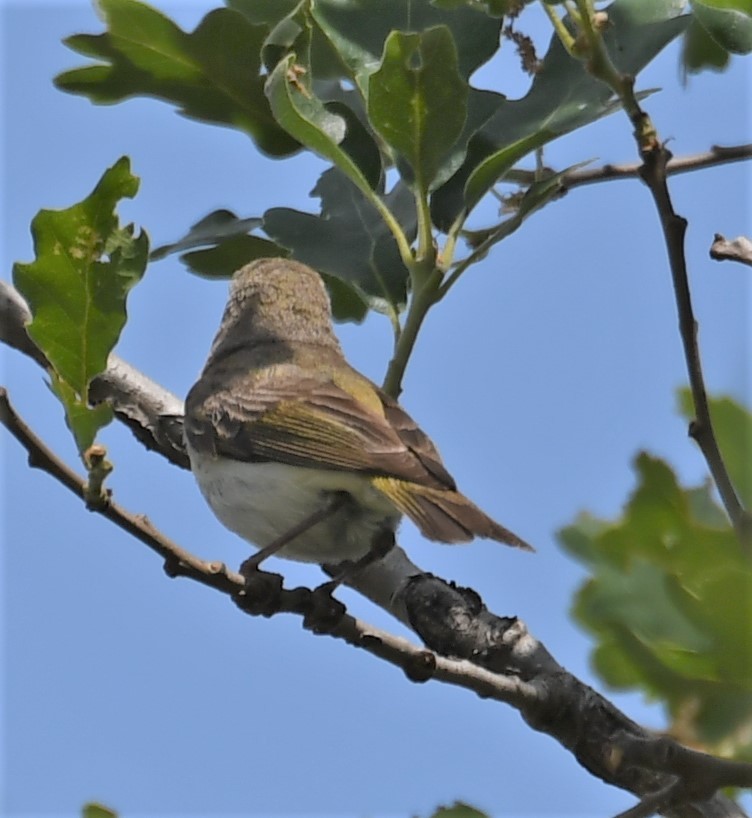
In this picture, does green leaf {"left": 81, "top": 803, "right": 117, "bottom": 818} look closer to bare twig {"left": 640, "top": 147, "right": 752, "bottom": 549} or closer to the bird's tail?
bare twig {"left": 640, "top": 147, "right": 752, "bottom": 549}

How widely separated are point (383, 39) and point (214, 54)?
1.95 feet

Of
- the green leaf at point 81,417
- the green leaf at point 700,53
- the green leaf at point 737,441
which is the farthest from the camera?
the green leaf at point 700,53

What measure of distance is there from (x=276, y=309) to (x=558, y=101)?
173cm

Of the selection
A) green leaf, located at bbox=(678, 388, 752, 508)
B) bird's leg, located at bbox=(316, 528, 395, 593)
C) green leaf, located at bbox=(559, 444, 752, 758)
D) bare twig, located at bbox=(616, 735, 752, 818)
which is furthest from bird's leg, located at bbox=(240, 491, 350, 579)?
green leaf, located at bbox=(559, 444, 752, 758)

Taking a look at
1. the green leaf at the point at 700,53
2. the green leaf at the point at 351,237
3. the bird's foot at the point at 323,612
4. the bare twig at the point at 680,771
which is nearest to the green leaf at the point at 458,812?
the bare twig at the point at 680,771

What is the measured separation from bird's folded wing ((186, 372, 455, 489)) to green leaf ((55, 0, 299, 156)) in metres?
0.72

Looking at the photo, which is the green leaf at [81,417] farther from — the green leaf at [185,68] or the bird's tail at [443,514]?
the green leaf at [185,68]

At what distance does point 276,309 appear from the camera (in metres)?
4.34

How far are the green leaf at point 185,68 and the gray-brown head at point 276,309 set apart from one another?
3.17ft

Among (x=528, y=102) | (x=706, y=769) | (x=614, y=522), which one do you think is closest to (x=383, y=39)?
(x=528, y=102)

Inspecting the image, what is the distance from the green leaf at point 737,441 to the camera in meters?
1.25

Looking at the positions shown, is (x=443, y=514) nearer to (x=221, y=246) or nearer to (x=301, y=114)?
(x=301, y=114)

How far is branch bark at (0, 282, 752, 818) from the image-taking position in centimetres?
200

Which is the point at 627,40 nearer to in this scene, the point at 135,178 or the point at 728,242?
the point at 728,242
